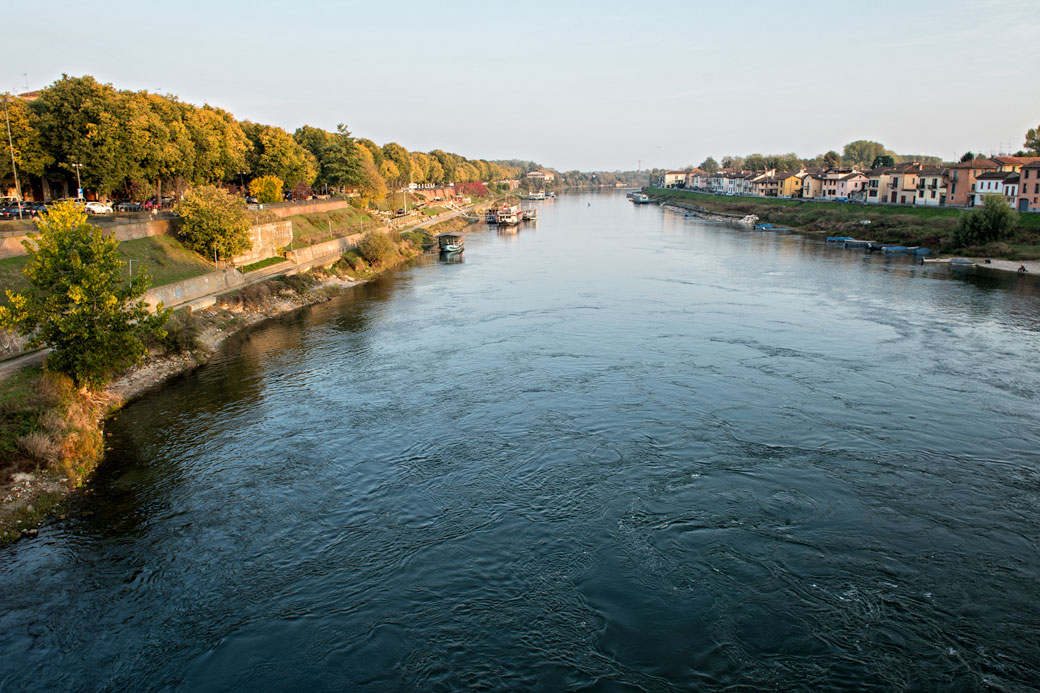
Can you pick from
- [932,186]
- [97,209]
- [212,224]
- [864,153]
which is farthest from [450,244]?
[864,153]

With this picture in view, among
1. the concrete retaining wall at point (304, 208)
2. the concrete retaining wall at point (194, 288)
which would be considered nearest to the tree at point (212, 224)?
the concrete retaining wall at point (194, 288)

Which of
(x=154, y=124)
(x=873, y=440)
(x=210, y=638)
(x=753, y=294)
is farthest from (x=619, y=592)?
(x=154, y=124)

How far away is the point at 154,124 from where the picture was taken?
4166 centimetres

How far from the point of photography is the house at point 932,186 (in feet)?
265

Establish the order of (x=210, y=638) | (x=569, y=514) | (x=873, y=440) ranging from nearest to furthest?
(x=210, y=638)
(x=569, y=514)
(x=873, y=440)

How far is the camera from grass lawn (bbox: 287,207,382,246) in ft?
170

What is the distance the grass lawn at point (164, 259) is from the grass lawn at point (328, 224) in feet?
40.7

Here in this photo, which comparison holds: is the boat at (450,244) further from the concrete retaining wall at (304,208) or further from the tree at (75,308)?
the tree at (75,308)

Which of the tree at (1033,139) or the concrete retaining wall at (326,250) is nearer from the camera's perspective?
the concrete retaining wall at (326,250)

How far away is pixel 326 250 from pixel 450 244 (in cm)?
1600

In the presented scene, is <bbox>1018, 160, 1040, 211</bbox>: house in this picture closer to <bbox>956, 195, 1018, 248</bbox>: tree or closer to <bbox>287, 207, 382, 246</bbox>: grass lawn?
<bbox>956, 195, 1018, 248</bbox>: tree

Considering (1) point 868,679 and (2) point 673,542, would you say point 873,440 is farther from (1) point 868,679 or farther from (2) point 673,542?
(1) point 868,679

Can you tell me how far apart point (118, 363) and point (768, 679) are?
19.4 metres

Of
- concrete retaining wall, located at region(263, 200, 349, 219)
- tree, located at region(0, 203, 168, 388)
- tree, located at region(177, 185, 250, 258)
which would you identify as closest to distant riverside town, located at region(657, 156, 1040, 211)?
concrete retaining wall, located at region(263, 200, 349, 219)
